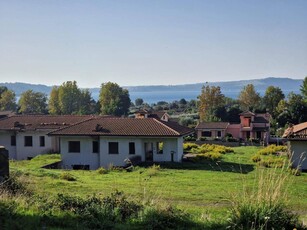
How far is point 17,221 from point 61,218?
0.86m

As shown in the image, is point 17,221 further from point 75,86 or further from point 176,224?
point 75,86

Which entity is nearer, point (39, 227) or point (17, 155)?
point (39, 227)

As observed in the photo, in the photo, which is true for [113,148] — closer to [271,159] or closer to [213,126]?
[271,159]

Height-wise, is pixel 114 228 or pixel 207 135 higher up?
pixel 114 228

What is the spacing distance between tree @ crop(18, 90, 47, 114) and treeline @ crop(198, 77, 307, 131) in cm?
3731

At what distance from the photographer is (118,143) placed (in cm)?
3338

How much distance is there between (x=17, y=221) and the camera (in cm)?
767

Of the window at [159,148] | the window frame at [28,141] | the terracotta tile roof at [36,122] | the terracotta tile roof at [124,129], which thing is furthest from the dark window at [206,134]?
the window at [159,148]

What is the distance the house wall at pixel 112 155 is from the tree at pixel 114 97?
6215 cm

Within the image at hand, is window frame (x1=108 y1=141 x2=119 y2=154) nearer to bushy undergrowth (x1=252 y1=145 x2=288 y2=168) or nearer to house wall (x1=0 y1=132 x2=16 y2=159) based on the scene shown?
bushy undergrowth (x1=252 y1=145 x2=288 y2=168)

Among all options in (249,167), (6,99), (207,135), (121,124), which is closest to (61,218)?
(249,167)

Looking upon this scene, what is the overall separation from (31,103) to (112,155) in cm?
7330

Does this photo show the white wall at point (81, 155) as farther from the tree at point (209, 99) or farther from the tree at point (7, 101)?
the tree at point (7, 101)

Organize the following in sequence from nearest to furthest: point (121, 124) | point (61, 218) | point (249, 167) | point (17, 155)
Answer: point (61, 218) < point (249, 167) < point (121, 124) < point (17, 155)
